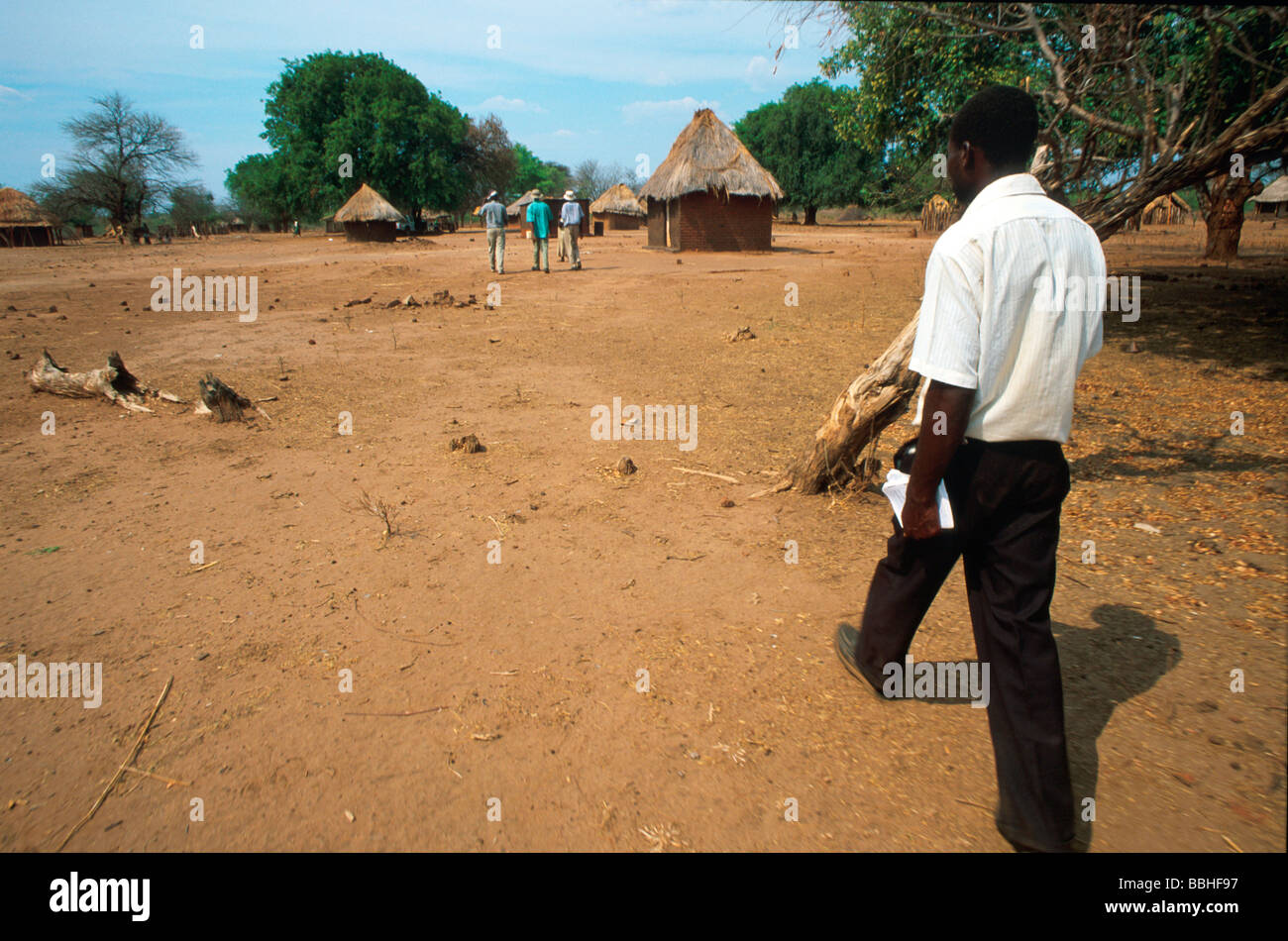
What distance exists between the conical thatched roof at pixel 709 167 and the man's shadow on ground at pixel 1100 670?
20819 mm

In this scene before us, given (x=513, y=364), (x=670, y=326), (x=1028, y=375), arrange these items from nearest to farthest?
(x=1028, y=375), (x=513, y=364), (x=670, y=326)

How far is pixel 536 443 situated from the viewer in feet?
18.5

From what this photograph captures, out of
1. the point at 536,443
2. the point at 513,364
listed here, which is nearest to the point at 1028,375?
the point at 536,443

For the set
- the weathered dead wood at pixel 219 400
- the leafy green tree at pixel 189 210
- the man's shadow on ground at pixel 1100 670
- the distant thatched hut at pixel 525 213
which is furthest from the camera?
the leafy green tree at pixel 189 210

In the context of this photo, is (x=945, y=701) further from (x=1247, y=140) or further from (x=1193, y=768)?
(x=1247, y=140)

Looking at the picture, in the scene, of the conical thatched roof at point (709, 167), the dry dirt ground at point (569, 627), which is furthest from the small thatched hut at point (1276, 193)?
the dry dirt ground at point (569, 627)

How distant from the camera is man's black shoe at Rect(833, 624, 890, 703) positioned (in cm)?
264

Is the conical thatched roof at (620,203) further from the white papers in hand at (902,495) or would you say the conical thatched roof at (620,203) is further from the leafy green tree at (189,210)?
the white papers in hand at (902,495)

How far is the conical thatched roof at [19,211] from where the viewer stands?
3372cm

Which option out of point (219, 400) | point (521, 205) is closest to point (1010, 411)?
point (219, 400)

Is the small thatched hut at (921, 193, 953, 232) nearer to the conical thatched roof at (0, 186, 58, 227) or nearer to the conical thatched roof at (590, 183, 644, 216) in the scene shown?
the conical thatched roof at (590, 183, 644, 216)

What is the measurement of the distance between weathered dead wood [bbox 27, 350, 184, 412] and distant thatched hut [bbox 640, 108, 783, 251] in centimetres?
1806

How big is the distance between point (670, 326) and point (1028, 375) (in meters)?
8.84
